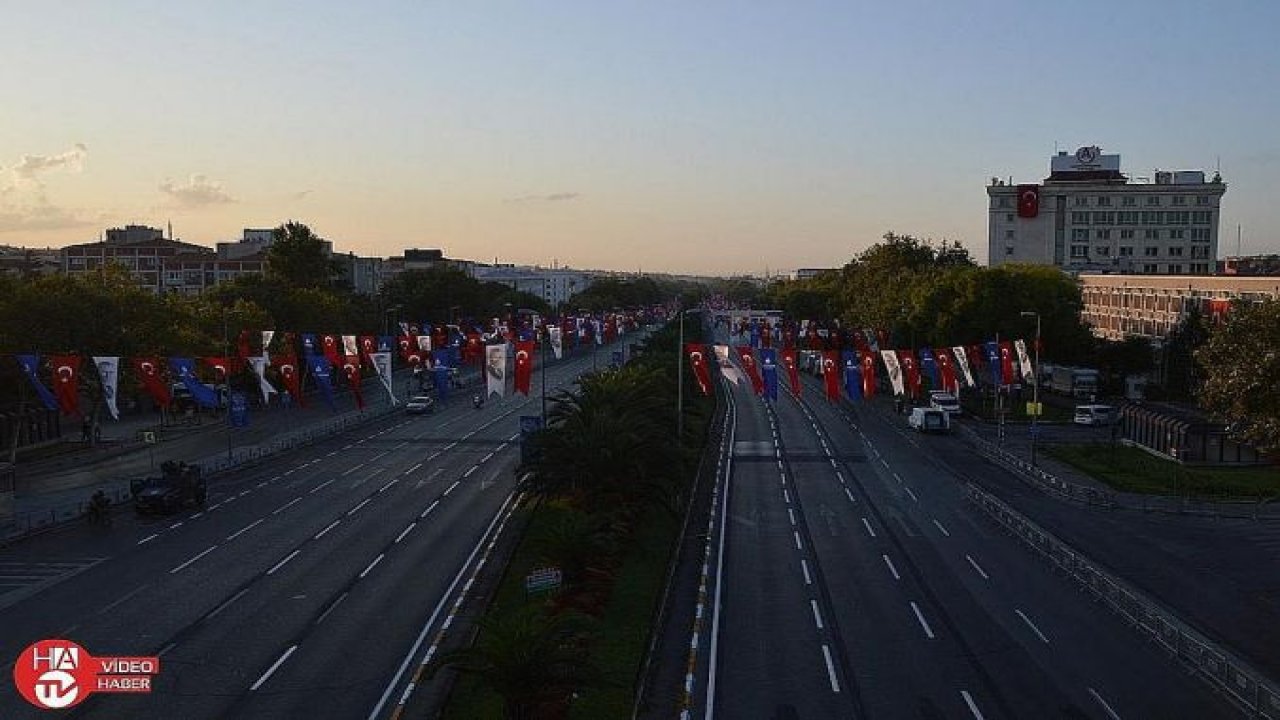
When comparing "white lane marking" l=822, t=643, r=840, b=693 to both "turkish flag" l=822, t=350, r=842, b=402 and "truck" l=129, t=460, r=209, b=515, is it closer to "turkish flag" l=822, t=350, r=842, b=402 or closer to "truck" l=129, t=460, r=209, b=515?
"truck" l=129, t=460, r=209, b=515

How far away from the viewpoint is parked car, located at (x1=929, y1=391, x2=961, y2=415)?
289ft

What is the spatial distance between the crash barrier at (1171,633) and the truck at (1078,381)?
2322 inches

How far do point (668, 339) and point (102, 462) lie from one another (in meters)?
58.0

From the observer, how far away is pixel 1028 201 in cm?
15088

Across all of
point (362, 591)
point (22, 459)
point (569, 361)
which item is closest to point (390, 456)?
point (22, 459)

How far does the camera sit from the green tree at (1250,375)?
101 ft

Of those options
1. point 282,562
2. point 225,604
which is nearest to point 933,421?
point 282,562

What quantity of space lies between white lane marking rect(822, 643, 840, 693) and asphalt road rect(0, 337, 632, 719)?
33.7 feet

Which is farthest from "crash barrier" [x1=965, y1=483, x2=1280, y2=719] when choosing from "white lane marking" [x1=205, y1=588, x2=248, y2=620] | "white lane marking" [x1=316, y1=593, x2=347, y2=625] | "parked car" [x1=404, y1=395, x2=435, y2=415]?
"parked car" [x1=404, y1=395, x2=435, y2=415]

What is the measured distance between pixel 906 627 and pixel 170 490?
32653 millimetres

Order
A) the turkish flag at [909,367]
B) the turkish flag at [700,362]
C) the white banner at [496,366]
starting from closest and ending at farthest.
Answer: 1. the turkish flag at [700,362]
2. the white banner at [496,366]
3. the turkish flag at [909,367]

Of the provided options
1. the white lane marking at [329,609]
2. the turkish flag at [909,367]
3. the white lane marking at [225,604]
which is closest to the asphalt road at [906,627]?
the turkish flag at [909,367]

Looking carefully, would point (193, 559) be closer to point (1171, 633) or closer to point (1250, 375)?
point (1171, 633)

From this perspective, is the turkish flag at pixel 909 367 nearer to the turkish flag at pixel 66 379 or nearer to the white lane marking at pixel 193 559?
the white lane marking at pixel 193 559
